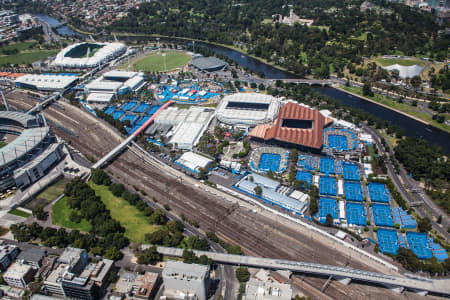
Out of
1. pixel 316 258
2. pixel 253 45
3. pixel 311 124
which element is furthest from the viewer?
pixel 253 45

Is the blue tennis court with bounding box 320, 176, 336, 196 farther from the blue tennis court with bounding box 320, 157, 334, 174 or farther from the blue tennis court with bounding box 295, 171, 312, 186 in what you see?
the blue tennis court with bounding box 295, 171, 312, 186

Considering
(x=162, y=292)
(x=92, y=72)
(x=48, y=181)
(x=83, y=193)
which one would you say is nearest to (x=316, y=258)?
(x=162, y=292)

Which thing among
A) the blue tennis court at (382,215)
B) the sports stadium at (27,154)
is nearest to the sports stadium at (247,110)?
the blue tennis court at (382,215)

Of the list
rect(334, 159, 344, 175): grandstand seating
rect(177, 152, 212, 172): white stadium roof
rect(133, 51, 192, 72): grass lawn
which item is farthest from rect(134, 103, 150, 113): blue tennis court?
rect(334, 159, 344, 175): grandstand seating

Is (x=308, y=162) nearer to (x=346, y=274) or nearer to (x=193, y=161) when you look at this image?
(x=193, y=161)

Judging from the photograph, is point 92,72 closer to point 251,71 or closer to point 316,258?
point 251,71

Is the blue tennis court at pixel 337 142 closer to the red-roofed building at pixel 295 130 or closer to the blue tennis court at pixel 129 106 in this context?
the red-roofed building at pixel 295 130
